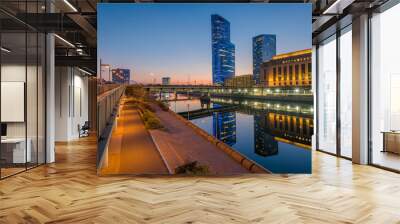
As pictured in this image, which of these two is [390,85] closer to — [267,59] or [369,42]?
[369,42]

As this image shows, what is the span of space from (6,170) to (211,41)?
4.34 metres

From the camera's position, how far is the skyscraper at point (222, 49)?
6207mm

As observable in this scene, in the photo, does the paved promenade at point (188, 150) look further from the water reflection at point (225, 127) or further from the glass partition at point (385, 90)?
the glass partition at point (385, 90)

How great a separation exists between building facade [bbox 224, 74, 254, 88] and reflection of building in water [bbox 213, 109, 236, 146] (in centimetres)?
53

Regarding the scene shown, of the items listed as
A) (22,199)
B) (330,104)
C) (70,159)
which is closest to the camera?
(22,199)

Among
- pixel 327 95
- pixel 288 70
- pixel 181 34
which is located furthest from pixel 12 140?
pixel 327 95

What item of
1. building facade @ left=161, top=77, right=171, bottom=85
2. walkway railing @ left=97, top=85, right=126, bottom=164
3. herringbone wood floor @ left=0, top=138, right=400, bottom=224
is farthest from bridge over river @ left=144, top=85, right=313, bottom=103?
herringbone wood floor @ left=0, top=138, right=400, bottom=224

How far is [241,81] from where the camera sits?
20.6ft

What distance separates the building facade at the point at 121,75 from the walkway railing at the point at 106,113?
110mm

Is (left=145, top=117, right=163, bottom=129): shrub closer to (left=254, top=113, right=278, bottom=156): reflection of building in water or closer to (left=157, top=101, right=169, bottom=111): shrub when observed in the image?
(left=157, top=101, right=169, bottom=111): shrub

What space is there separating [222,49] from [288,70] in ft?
3.92

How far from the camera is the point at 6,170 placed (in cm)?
638

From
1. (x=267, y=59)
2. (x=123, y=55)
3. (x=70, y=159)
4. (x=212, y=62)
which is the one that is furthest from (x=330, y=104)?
(x=70, y=159)

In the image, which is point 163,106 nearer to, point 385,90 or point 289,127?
point 289,127
